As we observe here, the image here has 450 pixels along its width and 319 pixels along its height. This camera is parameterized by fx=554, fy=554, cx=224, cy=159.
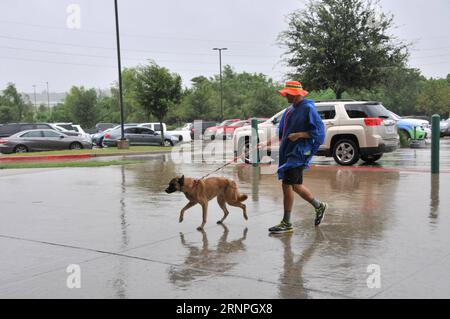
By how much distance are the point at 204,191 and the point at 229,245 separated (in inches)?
44.1

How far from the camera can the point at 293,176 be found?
22.2ft

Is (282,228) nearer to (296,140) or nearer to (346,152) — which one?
(296,140)

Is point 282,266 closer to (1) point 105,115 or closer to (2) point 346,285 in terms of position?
(2) point 346,285

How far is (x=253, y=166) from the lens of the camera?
1503 cm

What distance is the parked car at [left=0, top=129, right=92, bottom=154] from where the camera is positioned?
85.0 ft

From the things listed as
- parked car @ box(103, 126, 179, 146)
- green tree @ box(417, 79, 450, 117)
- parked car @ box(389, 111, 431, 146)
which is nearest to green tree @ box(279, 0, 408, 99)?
parked car @ box(389, 111, 431, 146)

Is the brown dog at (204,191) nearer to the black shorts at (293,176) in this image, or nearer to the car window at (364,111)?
the black shorts at (293,176)

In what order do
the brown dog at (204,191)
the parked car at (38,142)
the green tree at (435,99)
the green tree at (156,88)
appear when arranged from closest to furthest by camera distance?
the brown dog at (204,191)
the parked car at (38,142)
the green tree at (156,88)
the green tree at (435,99)

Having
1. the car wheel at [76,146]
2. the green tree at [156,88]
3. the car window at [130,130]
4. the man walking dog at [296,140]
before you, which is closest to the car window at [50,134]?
the car wheel at [76,146]

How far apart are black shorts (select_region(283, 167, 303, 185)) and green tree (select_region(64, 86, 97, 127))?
223 feet

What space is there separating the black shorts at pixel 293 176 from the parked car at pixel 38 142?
21.7m

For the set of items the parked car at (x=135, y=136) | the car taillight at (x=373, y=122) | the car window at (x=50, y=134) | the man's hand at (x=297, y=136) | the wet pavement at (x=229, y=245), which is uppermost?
the car taillight at (x=373, y=122)

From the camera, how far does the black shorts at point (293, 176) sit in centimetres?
676
